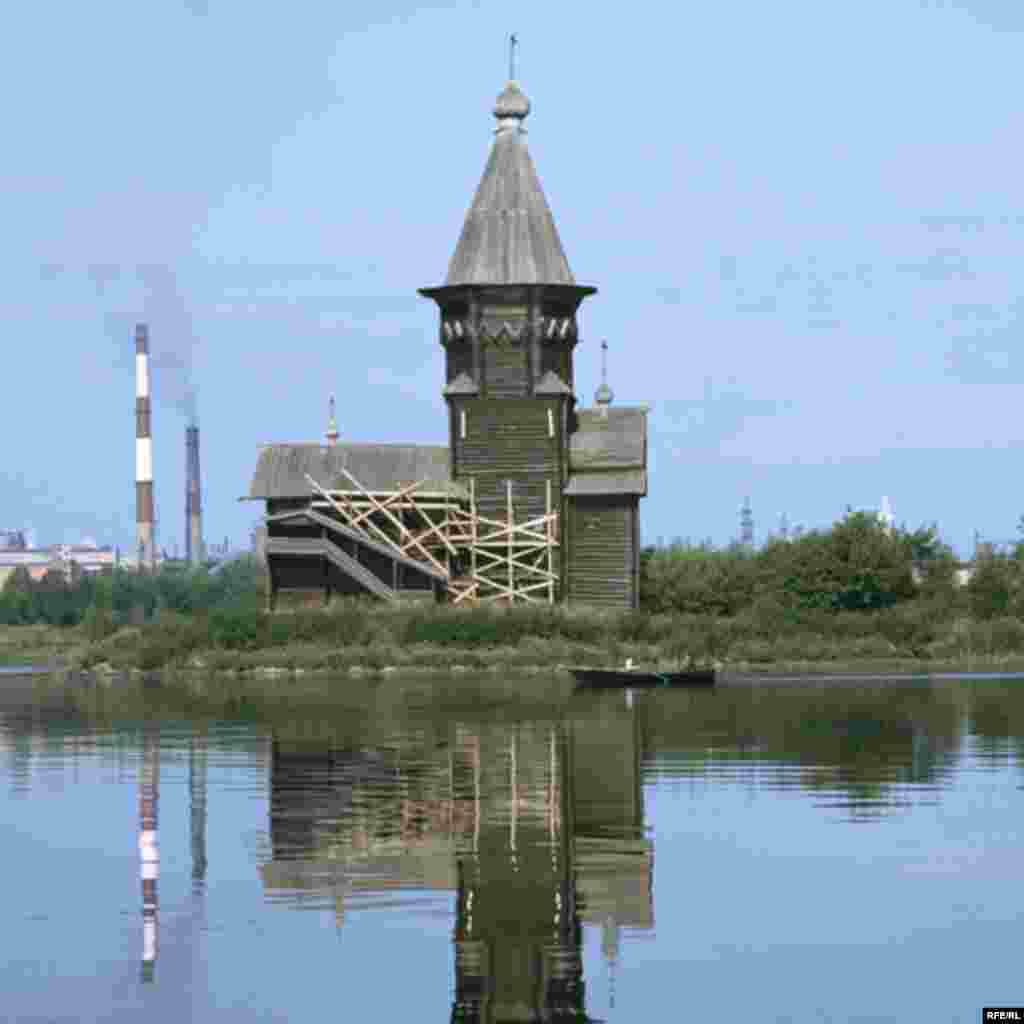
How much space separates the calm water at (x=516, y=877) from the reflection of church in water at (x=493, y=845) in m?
0.05

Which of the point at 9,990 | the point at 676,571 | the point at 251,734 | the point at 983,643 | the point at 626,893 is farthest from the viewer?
the point at 676,571

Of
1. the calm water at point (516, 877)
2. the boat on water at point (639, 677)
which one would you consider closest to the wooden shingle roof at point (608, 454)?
the boat on water at point (639, 677)

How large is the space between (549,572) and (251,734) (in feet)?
77.8

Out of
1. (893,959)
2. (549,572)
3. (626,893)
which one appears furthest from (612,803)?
(549,572)

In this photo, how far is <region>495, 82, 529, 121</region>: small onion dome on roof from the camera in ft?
199

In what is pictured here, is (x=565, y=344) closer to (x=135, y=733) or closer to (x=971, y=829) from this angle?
(x=135, y=733)

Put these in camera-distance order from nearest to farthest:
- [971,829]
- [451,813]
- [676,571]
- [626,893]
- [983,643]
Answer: [626,893]
[971,829]
[451,813]
[983,643]
[676,571]

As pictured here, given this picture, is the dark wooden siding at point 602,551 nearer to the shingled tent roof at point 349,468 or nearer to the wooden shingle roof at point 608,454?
the wooden shingle roof at point 608,454

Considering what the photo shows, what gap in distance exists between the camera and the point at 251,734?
36.7m

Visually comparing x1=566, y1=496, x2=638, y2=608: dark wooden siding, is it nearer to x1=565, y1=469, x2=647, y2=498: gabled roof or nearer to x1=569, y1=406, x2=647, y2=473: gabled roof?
x1=565, y1=469, x2=647, y2=498: gabled roof

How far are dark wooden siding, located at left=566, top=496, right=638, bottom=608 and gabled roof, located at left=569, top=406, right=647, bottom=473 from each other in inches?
37.9

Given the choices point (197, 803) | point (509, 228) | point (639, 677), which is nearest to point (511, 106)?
point (509, 228)

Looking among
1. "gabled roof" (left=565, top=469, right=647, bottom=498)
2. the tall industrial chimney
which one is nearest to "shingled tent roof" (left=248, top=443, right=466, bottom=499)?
"gabled roof" (left=565, top=469, right=647, bottom=498)

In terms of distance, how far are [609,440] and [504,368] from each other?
125 inches
